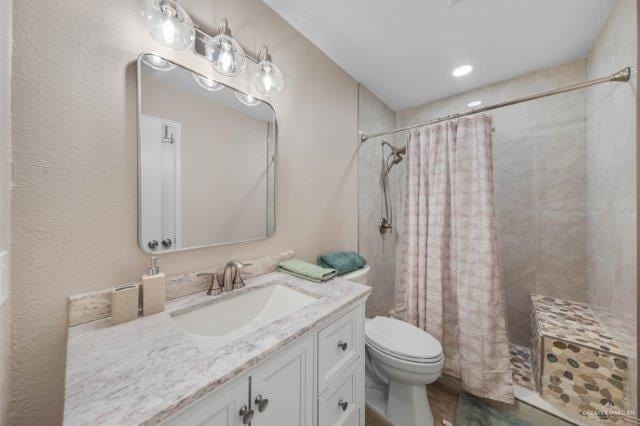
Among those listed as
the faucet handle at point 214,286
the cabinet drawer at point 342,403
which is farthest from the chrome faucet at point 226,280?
the cabinet drawer at point 342,403

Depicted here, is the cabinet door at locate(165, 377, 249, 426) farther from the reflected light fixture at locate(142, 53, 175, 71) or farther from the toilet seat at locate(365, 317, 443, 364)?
the reflected light fixture at locate(142, 53, 175, 71)

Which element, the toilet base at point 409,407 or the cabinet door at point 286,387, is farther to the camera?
the toilet base at point 409,407

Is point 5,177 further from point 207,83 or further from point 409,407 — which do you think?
point 409,407

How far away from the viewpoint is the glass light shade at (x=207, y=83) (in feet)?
3.24

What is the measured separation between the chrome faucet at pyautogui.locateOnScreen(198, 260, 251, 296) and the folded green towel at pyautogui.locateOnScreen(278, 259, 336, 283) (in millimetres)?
279

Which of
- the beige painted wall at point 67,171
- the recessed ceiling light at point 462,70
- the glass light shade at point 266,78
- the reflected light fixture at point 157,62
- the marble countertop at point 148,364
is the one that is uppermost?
the recessed ceiling light at point 462,70

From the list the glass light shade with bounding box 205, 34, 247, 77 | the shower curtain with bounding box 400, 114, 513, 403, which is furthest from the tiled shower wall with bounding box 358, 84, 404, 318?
the glass light shade with bounding box 205, 34, 247, 77

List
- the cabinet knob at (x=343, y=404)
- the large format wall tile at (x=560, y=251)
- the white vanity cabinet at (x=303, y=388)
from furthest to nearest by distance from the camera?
the large format wall tile at (x=560, y=251), the cabinet knob at (x=343, y=404), the white vanity cabinet at (x=303, y=388)

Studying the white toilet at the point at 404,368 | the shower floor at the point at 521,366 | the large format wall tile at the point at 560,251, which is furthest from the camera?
the large format wall tile at the point at 560,251

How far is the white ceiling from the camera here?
1.25 m

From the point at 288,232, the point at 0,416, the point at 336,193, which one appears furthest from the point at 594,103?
the point at 0,416

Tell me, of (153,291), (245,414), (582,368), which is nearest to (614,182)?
(582,368)

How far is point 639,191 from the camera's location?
3.11ft

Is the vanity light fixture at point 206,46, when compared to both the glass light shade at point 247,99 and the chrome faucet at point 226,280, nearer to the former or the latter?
the glass light shade at point 247,99
